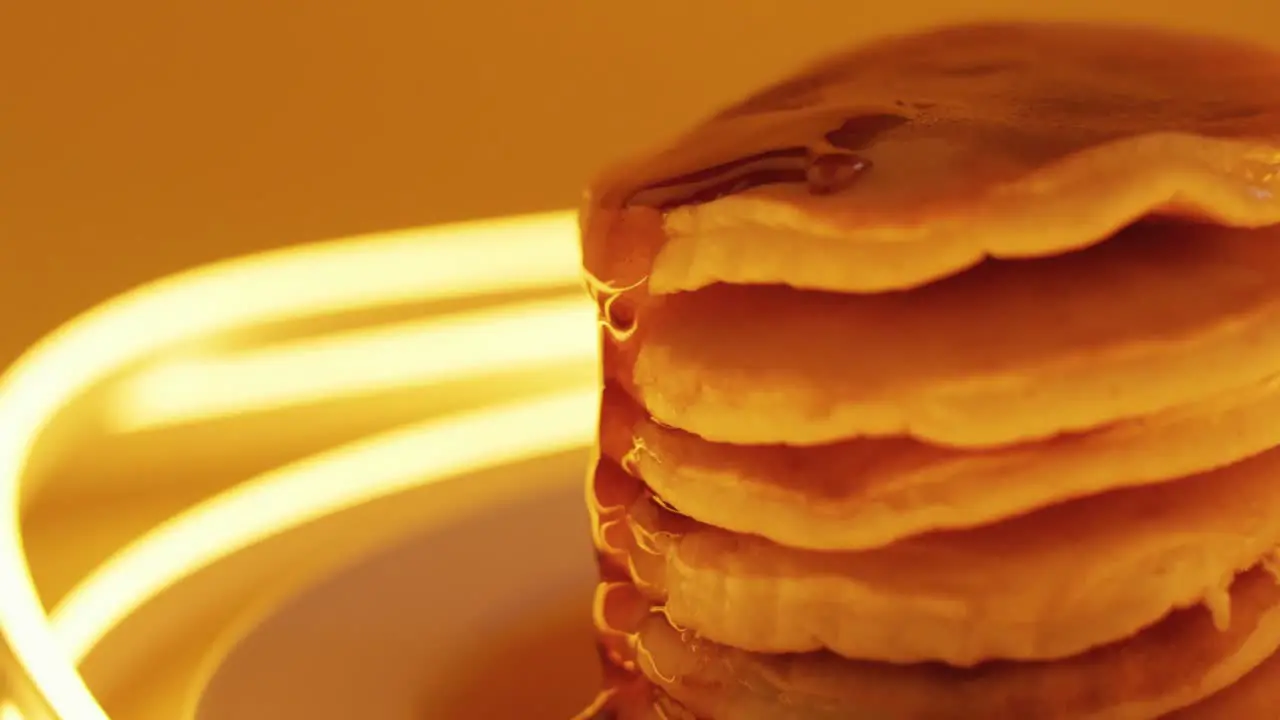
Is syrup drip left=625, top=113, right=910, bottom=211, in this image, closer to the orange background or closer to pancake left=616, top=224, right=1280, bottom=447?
pancake left=616, top=224, right=1280, bottom=447

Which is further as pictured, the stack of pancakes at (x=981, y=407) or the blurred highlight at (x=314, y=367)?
the blurred highlight at (x=314, y=367)

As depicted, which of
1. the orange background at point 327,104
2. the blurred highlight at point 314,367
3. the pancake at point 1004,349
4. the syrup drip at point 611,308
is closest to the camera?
the pancake at point 1004,349

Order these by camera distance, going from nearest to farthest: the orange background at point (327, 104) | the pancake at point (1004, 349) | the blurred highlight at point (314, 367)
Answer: the pancake at point (1004, 349) < the blurred highlight at point (314, 367) < the orange background at point (327, 104)

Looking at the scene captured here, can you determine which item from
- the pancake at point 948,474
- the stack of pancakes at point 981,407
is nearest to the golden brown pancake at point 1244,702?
the stack of pancakes at point 981,407

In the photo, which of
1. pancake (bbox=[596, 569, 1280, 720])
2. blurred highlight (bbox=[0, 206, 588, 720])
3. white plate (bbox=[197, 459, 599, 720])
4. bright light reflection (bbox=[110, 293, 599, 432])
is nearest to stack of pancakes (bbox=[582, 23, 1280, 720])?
pancake (bbox=[596, 569, 1280, 720])

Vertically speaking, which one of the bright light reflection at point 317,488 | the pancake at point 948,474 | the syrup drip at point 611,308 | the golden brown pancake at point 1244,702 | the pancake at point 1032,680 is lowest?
the bright light reflection at point 317,488

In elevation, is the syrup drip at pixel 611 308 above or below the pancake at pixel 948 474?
above

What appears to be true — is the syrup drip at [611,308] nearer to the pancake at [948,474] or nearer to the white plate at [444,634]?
the pancake at [948,474]

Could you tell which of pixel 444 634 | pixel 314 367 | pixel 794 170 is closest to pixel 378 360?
pixel 314 367
